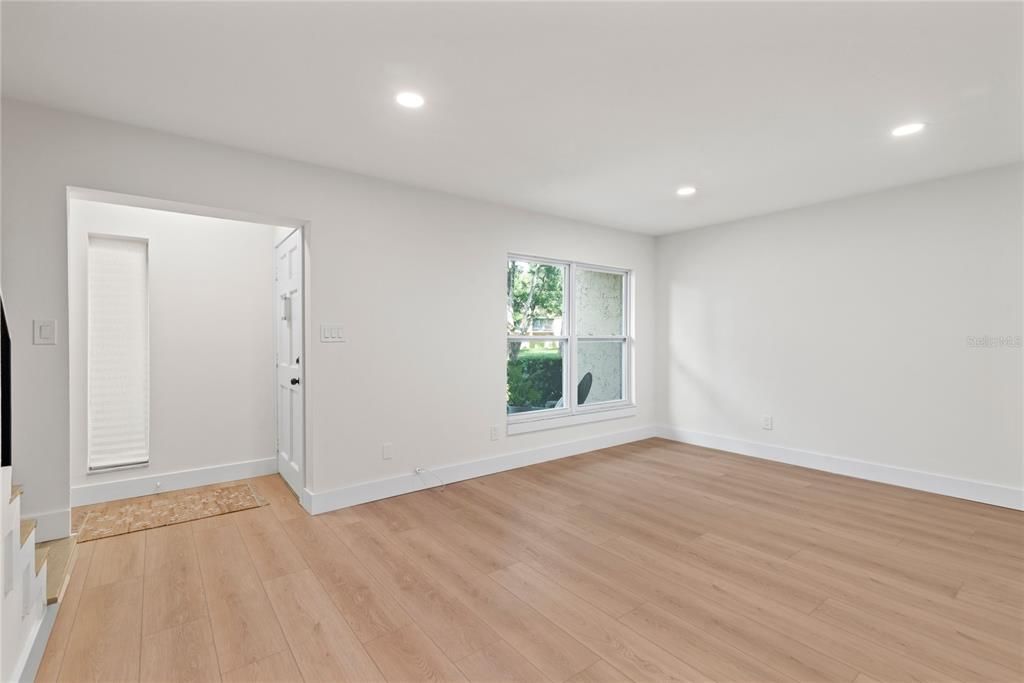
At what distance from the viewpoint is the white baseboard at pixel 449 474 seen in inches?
130

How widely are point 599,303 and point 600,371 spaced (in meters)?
0.79

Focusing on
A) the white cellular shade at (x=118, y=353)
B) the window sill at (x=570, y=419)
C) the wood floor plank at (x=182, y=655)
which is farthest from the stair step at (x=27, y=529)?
the window sill at (x=570, y=419)

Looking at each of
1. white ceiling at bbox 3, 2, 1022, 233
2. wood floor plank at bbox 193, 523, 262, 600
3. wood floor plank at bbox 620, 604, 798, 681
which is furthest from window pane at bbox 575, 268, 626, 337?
wood floor plank at bbox 193, 523, 262, 600

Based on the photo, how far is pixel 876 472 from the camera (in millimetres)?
3959

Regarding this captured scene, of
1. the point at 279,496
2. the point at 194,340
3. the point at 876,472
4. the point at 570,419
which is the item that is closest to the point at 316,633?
the point at 279,496

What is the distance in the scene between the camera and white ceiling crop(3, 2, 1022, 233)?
1.79 metres

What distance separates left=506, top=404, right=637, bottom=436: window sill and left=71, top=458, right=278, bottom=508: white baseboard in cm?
225

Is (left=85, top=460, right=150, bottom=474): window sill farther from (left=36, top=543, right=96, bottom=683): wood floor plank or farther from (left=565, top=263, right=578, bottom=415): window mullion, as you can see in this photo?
(left=565, top=263, right=578, bottom=415): window mullion

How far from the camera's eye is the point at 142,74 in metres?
2.16

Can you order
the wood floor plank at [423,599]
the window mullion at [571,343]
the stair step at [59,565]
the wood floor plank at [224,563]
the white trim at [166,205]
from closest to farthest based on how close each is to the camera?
the wood floor plank at [423,599], the stair step at [59,565], the wood floor plank at [224,563], the white trim at [166,205], the window mullion at [571,343]

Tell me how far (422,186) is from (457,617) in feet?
10.0

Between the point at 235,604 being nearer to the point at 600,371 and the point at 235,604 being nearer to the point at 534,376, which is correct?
the point at 534,376

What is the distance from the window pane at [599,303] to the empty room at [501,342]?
48mm

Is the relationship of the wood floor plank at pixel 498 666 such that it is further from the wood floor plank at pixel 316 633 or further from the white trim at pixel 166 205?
the white trim at pixel 166 205
